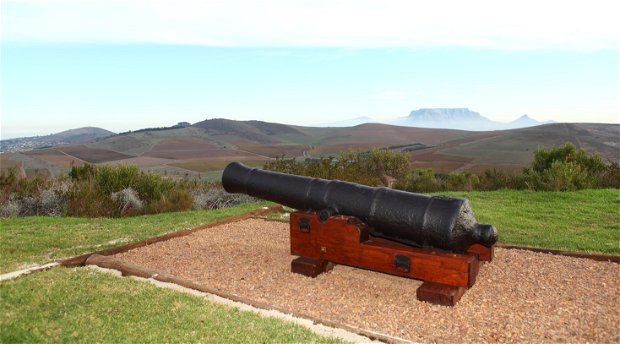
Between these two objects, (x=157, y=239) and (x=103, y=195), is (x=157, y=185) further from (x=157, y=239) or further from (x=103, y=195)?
(x=157, y=239)

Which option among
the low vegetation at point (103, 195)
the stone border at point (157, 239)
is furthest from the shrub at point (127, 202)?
the stone border at point (157, 239)

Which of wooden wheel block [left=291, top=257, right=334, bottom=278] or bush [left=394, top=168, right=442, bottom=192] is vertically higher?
wooden wheel block [left=291, top=257, right=334, bottom=278]

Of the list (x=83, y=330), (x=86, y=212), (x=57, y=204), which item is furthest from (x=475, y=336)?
(x=57, y=204)

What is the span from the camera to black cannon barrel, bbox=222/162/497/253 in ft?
16.3

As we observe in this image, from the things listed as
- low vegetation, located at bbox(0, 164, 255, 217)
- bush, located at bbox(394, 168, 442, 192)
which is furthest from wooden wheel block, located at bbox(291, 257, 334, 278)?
bush, located at bbox(394, 168, 442, 192)

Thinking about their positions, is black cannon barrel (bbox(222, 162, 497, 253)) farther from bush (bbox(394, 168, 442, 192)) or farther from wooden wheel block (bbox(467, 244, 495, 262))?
bush (bbox(394, 168, 442, 192))

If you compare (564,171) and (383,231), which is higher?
(383,231)

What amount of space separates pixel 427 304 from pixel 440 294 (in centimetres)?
18

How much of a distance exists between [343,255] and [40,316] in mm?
3119

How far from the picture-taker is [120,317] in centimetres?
436

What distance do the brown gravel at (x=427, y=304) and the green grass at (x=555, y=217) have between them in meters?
1.14

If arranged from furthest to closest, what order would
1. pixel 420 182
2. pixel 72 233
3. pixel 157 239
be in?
pixel 420 182 < pixel 72 233 < pixel 157 239

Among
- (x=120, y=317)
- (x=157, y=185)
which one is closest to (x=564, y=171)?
(x=157, y=185)

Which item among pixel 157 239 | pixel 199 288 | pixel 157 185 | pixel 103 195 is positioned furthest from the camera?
pixel 157 185
